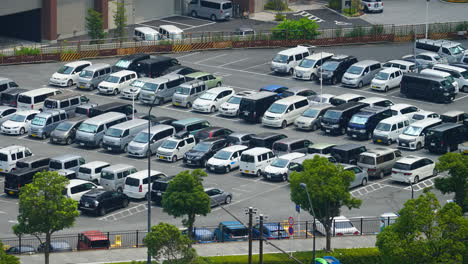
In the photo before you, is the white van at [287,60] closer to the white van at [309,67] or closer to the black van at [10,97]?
the white van at [309,67]

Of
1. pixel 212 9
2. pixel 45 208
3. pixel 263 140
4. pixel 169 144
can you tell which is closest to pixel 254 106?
pixel 263 140

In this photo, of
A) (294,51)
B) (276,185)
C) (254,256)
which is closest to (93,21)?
(294,51)

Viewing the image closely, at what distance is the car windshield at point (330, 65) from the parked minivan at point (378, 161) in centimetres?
1724

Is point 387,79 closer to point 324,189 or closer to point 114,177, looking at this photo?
point 114,177

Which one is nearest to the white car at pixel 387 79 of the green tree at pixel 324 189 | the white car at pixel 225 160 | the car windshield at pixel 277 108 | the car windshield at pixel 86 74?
the car windshield at pixel 277 108

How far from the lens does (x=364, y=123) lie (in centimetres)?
7738

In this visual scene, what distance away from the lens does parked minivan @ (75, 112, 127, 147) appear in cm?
7569

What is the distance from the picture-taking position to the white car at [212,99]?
82562mm

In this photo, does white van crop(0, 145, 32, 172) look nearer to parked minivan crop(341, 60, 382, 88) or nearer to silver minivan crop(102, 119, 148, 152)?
silver minivan crop(102, 119, 148, 152)

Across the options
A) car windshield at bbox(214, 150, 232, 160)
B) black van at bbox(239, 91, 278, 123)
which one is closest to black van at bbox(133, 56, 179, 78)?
black van at bbox(239, 91, 278, 123)

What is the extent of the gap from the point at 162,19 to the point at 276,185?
43.5 m

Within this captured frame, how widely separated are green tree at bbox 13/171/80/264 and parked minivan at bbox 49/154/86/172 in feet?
47.5

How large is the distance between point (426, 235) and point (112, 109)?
3294 cm

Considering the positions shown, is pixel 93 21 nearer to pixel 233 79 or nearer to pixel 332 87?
pixel 233 79
